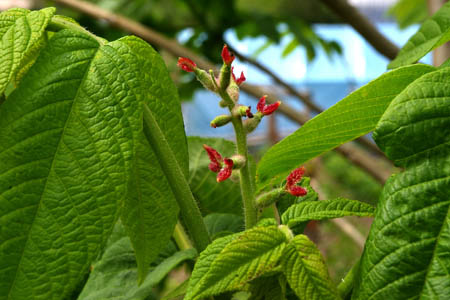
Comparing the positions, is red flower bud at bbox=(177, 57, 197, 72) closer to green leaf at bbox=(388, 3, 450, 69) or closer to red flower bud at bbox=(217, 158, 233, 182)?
red flower bud at bbox=(217, 158, 233, 182)

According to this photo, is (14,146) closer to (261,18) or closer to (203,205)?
(203,205)

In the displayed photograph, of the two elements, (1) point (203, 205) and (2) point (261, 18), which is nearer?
(1) point (203, 205)

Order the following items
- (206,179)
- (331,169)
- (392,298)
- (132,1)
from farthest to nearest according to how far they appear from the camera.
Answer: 1. (331,169)
2. (132,1)
3. (206,179)
4. (392,298)

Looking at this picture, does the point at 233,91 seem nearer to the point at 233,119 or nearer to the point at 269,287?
the point at 233,119

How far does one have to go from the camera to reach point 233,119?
0.35 m

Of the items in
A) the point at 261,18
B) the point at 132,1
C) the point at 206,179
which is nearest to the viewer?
the point at 206,179

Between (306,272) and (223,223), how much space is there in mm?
215

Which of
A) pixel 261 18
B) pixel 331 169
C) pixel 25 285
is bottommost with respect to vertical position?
pixel 331 169

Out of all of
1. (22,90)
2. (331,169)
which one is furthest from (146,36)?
(331,169)

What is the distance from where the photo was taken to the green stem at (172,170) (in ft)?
1.17

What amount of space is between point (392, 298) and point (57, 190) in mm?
190

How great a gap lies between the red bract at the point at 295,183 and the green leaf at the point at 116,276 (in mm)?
110

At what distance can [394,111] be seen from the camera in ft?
0.96

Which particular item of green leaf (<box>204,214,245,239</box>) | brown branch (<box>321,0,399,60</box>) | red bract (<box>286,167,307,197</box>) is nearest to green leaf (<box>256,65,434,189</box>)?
red bract (<box>286,167,307,197</box>)
